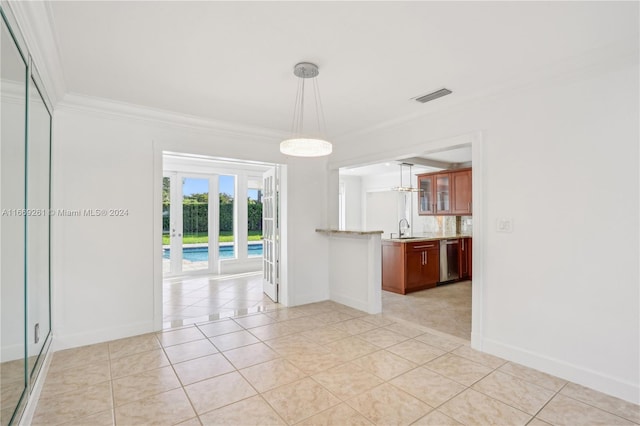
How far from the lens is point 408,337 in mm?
3395

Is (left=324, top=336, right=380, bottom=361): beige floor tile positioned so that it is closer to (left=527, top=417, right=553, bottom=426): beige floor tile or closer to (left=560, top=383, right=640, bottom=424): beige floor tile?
(left=527, top=417, right=553, bottom=426): beige floor tile

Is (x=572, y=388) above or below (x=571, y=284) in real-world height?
below

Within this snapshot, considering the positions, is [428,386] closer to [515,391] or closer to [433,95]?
[515,391]

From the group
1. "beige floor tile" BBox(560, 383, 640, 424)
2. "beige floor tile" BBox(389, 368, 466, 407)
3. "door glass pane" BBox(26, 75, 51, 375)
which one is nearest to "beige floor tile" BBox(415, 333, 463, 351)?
"beige floor tile" BBox(389, 368, 466, 407)

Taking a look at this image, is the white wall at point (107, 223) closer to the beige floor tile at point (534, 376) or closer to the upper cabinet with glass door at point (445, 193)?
the beige floor tile at point (534, 376)

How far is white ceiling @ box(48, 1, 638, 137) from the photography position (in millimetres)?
1870

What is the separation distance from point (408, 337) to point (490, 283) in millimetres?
1010

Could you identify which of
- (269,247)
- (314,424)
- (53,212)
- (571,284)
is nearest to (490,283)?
(571,284)

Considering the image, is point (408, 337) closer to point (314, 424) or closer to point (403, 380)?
point (403, 380)

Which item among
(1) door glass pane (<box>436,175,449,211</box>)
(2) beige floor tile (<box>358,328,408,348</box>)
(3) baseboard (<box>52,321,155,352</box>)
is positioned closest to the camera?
(3) baseboard (<box>52,321,155,352</box>)

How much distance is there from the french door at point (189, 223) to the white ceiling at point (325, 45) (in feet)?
13.0

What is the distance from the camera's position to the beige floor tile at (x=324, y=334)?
3305 millimetres

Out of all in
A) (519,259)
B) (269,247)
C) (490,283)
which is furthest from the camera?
(269,247)

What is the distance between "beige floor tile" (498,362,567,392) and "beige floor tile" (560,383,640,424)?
59 mm
